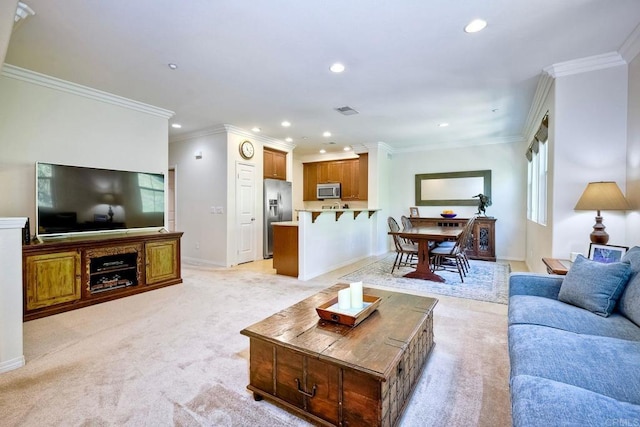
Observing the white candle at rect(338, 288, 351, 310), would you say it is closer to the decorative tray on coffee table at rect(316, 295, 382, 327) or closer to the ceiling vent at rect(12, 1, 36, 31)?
the decorative tray on coffee table at rect(316, 295, 382, 327)

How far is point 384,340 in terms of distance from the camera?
1.54 metres

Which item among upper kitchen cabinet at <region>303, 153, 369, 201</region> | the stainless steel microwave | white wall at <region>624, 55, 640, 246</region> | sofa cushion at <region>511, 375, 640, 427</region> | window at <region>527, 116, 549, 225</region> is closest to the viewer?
sofa cushion at <region>511, 375, 640, 427</region>

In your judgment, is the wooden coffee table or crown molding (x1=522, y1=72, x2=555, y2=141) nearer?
the wooden coffee table

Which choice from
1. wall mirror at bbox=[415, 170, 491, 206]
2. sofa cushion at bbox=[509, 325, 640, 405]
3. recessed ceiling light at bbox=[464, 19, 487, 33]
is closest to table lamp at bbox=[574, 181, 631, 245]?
sofa cushion at bbox=[509, 325, 640, 405]

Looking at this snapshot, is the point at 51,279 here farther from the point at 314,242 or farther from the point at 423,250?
the point at 423,250

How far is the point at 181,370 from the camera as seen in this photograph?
201 centimetres

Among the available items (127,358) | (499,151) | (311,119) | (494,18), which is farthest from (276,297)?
(499,151)

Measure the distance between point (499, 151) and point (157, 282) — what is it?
21.8 feet

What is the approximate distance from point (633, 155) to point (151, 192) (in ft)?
17.2

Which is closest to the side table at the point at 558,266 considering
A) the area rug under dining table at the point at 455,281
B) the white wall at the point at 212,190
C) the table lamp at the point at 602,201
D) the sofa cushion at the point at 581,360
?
the table lamp at the point at 602,201

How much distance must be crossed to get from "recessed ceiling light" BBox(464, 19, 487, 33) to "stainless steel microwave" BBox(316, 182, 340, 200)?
553 centimetres

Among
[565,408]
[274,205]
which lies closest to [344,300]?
[565,408]

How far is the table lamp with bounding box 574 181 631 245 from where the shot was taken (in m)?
2.38

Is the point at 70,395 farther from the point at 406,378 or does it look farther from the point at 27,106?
the point at 27,106
